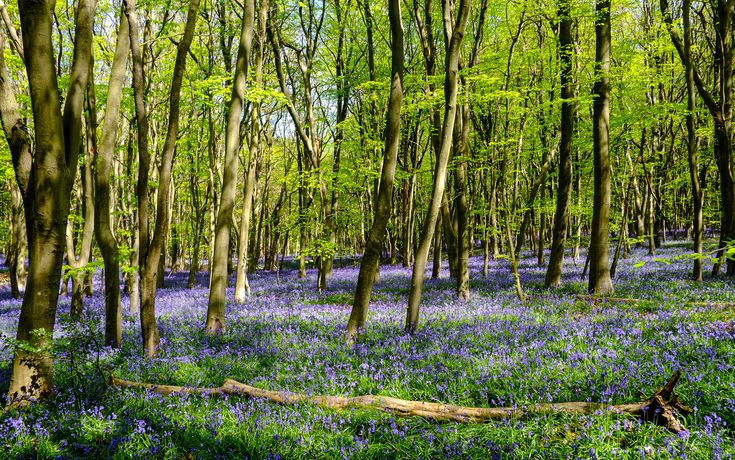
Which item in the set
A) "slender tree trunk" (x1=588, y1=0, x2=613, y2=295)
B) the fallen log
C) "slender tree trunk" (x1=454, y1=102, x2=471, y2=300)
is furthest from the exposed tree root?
"slender tree trunk" (x1=588, y1=0, x2=613, y2=295)

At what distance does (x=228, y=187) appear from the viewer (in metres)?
8.75

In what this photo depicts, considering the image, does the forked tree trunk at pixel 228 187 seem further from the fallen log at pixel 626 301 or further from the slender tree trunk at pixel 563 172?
the slender tree trunk at pixel 563 172

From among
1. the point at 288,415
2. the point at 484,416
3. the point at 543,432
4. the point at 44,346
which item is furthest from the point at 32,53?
the point at 543,432

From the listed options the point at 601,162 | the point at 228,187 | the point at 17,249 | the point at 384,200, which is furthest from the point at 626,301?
the point at 17,249

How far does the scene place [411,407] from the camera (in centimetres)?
450

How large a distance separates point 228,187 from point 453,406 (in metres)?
6.41

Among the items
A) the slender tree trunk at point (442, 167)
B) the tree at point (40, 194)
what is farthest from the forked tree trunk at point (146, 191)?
the slender tree trunk at point (442, 167)

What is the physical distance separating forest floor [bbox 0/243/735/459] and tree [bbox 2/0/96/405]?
25 cm

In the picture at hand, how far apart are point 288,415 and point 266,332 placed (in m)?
4.06

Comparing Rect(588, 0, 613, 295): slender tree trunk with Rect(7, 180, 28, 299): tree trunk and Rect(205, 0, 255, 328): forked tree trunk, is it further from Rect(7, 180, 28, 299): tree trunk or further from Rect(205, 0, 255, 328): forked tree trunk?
Rect(7, 180, 28, 299): tree trunk

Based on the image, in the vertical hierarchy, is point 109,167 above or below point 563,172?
below

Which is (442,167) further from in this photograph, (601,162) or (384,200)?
(601,162)

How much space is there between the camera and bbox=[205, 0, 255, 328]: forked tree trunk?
27.6 feet

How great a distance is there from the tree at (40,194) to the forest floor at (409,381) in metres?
0.25
